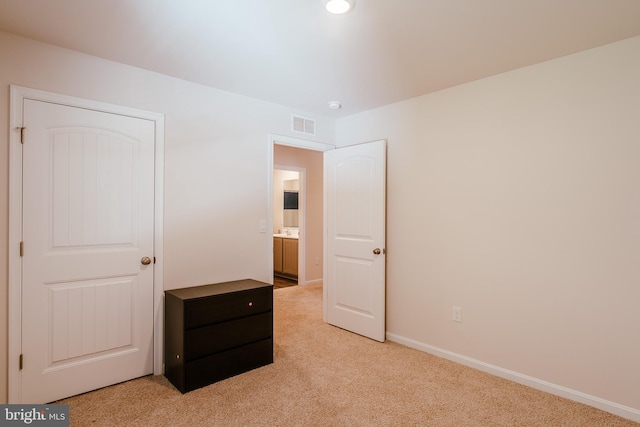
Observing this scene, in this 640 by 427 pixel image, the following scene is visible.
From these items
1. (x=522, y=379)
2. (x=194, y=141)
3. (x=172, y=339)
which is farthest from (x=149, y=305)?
(x=522, y=379)

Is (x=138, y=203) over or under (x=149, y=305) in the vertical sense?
over

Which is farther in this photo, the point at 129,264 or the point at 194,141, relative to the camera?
the point at 194,141

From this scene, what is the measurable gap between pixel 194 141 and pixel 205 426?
2.15 meters

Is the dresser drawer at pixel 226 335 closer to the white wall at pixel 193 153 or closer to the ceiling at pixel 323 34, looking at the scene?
the white wall at pixel 193 153

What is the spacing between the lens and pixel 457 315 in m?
3.05

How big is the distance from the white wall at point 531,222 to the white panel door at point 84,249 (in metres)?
2.36

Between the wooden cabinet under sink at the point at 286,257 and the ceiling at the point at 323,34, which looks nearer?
the ceiling at the point at 323,34

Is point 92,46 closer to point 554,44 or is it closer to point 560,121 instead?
point 554,44

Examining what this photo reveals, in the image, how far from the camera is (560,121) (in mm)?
2482

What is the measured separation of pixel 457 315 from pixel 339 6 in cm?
260

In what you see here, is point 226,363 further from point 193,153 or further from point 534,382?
point 534,382

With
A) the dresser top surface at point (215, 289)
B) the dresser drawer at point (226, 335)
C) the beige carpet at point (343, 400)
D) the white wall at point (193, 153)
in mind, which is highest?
the white wall at point (193, 153)

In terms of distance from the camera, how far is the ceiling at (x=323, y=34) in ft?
6.24

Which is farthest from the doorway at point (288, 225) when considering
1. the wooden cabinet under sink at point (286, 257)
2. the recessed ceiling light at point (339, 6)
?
the recessed ceiling light at point (339, 6)
